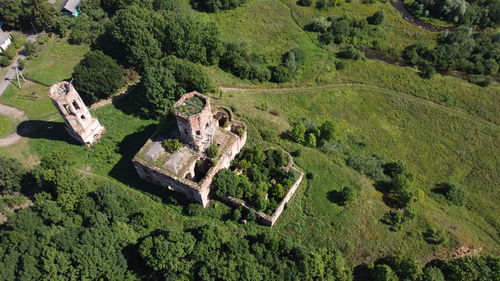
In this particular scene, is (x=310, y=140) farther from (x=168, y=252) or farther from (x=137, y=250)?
(x=137, y=250)

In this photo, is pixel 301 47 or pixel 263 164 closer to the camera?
pixel 263 164

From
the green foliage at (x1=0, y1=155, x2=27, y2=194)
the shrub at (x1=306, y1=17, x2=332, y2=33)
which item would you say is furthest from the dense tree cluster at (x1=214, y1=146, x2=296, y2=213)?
the shrub at (x1=306, y1=17, x2=332, y2=33)

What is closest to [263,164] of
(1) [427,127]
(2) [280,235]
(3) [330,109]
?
(2) [280,235]

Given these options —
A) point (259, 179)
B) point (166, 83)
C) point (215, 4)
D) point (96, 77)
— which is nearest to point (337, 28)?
point (215, 4)

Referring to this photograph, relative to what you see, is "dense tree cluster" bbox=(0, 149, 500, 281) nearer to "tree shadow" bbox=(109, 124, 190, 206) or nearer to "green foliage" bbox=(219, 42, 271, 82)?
"tree shadow" bbox=(109, 124, 190, 206)

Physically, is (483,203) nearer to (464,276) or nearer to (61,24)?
(464,276)
